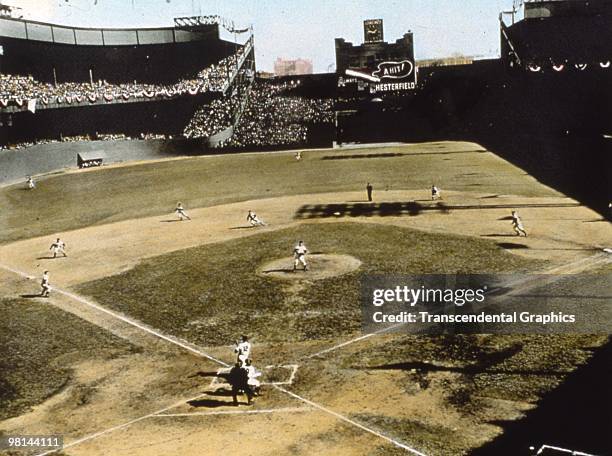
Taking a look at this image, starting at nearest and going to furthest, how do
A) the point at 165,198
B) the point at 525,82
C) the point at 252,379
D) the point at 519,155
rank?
the point at 252,379
the point at 165,198
the point at 519,155
the point at 525,82

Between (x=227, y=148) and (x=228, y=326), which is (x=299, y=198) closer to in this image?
(x=228, y=326)

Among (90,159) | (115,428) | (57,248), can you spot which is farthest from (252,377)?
(90,159)

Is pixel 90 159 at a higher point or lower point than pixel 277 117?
lower

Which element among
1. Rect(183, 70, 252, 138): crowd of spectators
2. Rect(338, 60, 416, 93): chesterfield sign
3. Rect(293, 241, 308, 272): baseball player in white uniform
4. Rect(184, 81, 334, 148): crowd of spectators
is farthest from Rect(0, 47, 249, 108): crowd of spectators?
Rect(293, 241, 308, 272): baseball player in white uniform

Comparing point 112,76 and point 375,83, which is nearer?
point 375,83

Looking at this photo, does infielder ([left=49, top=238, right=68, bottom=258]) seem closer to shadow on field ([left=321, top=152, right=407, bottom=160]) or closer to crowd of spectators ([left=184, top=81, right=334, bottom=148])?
shadow on field ([left=321, top=152, right=407, bottom=160])

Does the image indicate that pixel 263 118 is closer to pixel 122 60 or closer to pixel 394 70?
pixel 394 70

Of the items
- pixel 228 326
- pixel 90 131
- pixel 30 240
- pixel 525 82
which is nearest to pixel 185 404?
pixel 228 326
